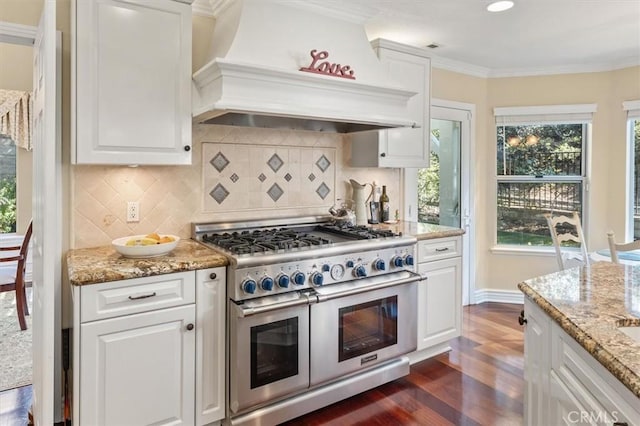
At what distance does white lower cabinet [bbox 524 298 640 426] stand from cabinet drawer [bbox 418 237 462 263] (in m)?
1.32

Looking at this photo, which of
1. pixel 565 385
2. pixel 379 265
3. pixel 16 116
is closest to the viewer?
pixel 565 385

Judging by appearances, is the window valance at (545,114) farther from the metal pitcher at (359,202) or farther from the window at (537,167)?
the metal pitcher at (359,202)

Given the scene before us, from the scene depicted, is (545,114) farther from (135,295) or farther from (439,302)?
(135,295)

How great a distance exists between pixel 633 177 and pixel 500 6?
249cm

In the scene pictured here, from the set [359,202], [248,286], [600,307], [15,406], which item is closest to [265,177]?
[359,202]

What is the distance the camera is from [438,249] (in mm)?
3059

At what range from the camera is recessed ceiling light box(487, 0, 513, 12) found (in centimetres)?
272

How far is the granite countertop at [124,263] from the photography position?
185 cm

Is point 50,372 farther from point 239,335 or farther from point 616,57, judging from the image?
point 616,57

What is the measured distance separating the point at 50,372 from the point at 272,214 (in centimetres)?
166

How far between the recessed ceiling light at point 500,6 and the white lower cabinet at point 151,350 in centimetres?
241

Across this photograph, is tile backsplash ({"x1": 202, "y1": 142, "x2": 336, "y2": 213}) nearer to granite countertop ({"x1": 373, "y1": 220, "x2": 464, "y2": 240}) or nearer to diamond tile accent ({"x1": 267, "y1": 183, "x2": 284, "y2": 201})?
diamond tile accent ({"x1": 267, "y1": 183, "x2": 284, "y2": 201})

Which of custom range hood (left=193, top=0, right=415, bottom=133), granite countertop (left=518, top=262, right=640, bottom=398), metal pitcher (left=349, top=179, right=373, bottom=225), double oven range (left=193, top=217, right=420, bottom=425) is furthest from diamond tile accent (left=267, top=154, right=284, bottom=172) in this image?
granite countertop (left=518, top=262, right=640, bottom=398)

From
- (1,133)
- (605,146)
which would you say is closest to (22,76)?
(1,133)
